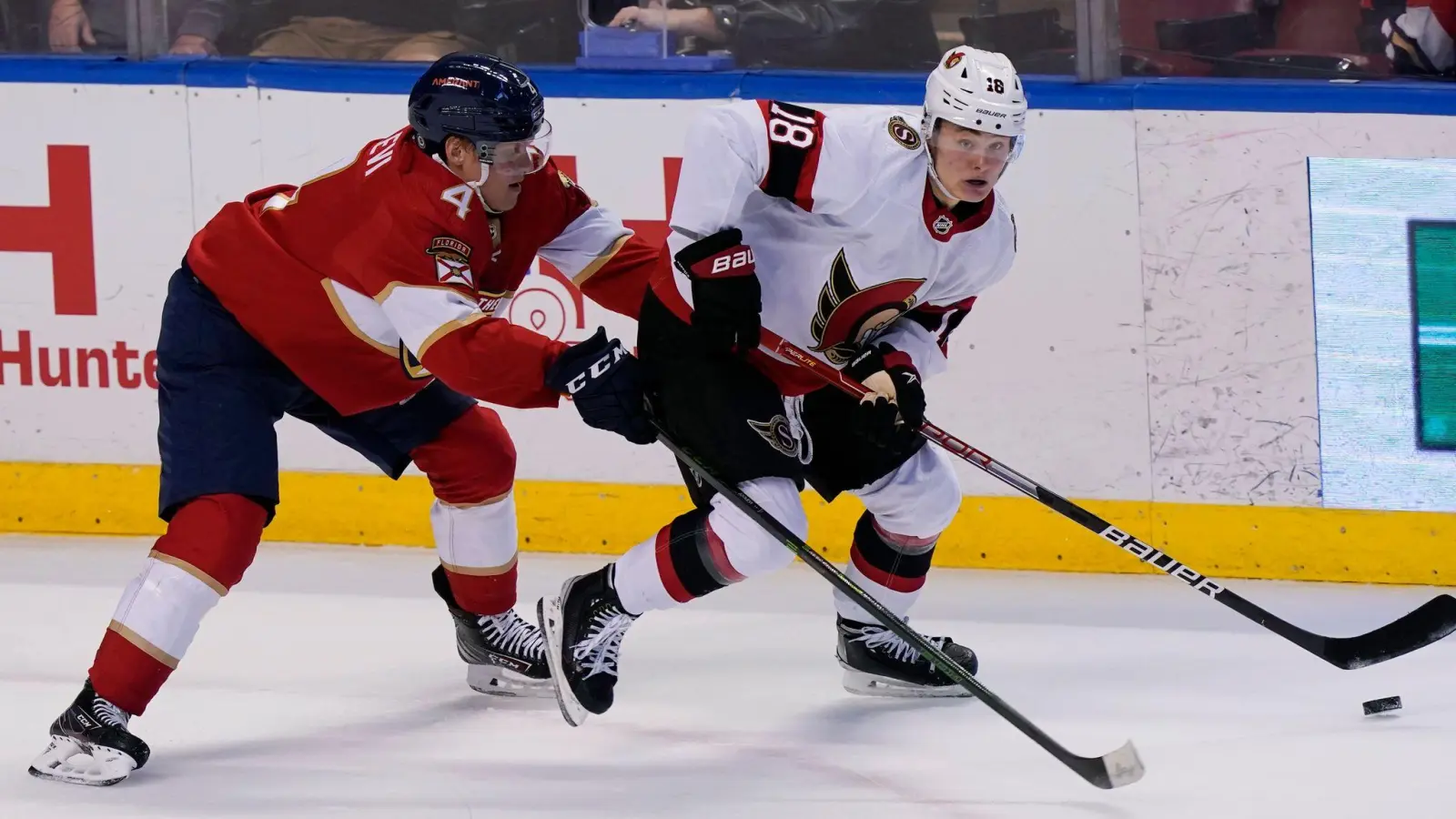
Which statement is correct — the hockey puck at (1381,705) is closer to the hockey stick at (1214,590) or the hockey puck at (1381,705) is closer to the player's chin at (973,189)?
the hockey stick at (1214,590)

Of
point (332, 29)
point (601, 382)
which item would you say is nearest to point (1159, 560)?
point (601, 382)

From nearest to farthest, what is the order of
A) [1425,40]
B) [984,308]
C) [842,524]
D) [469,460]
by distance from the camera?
1. [469,460]
2. [1425,40]
3. [984,308]
4. [842,524]

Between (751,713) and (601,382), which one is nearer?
(601,382)

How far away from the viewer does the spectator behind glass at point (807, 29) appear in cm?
454

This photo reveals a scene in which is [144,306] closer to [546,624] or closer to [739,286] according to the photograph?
[546,624]

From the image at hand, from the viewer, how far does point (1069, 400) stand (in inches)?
172

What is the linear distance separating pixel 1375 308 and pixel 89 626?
2832 millimetres

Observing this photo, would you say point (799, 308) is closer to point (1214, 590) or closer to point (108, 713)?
point (1214, 590)

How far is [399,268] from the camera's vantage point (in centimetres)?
298

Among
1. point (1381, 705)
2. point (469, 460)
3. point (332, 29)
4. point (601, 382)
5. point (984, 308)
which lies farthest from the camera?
point (332, 29)

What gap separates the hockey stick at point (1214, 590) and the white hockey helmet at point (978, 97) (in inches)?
16.8

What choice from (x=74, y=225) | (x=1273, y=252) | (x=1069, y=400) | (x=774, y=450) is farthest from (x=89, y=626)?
(x=1273, y=252)

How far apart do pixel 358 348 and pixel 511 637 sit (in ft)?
2.21

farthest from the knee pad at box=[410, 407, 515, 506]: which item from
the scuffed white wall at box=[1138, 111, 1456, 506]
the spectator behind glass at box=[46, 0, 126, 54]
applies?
the spectator behind glass at box=[46, 0, 126, 54]
